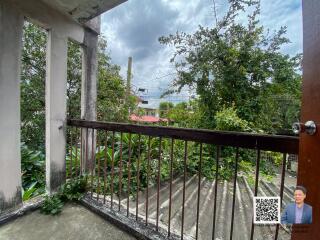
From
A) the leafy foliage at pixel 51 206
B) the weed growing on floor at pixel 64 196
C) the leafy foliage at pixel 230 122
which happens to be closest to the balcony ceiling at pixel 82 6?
the weed growing on floor at pixel 64 196

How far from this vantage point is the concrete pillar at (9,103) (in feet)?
5.29

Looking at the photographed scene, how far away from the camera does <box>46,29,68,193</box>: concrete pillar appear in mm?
2023

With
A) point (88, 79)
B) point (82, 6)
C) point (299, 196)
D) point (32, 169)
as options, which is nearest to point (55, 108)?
point (88, 79)

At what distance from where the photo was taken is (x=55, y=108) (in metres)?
2.11

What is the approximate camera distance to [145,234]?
1.51 metres

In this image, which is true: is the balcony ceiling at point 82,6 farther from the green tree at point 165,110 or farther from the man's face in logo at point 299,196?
the green tree at point 165,110

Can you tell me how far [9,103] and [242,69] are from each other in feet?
19.7

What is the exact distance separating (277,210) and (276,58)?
6.83 metres

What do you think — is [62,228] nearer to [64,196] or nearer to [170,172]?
[64,196]

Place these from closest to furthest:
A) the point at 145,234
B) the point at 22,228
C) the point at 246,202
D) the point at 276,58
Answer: the point at 145,234 → the point at 22,228 → the point at 246,202 → the point at 276,58

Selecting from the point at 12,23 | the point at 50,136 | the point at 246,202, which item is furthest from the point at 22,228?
the point at 246,202

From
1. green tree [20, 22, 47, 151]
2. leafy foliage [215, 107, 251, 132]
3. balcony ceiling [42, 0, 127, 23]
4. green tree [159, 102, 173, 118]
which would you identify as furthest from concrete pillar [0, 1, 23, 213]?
green tree [159, 102, 173, 118]

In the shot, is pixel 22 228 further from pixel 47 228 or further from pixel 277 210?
pixel 277 210

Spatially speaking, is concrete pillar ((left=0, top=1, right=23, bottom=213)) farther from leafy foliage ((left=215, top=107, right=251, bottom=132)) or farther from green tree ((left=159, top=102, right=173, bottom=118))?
green tree ((left=159, top=102, right=173, bottom=118))
